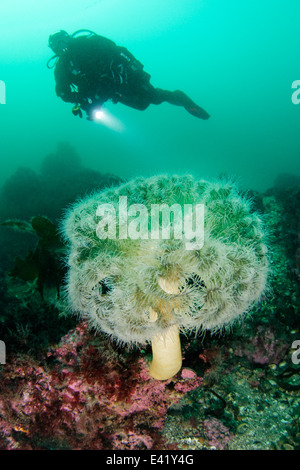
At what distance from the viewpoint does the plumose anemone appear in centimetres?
229

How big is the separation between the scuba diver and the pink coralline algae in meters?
9.51

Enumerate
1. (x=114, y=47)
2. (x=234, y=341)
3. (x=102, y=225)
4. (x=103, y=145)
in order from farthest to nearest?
1. (x=103, y=145)
2. (x=114, y=47)
3. (x=234, y=341)
4. (x=102, y=225)

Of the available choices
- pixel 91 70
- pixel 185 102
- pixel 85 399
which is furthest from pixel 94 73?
pixel 85 399

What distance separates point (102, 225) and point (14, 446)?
2.53 m

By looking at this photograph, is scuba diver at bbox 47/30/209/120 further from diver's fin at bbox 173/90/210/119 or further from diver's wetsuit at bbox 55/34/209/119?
diver's fin at bbox 173/90/210/119

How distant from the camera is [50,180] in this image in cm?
1888

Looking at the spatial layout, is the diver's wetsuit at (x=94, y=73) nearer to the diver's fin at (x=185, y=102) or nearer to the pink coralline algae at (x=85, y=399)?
the diver's fin at (x=185, y=102)

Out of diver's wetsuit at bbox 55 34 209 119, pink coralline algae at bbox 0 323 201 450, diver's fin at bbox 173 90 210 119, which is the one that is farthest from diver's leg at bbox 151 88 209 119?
pink coralline algae at bbox 0 323 201 450

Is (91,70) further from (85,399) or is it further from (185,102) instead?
(85,399)

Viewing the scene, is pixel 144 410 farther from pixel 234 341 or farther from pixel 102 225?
pixel 102 225

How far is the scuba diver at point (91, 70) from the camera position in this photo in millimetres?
9516

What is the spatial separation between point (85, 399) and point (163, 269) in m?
1.82

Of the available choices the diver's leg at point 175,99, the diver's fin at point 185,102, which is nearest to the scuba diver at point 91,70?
the diver's leg at point 175,99

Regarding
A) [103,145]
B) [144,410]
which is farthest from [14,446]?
[103,145]
